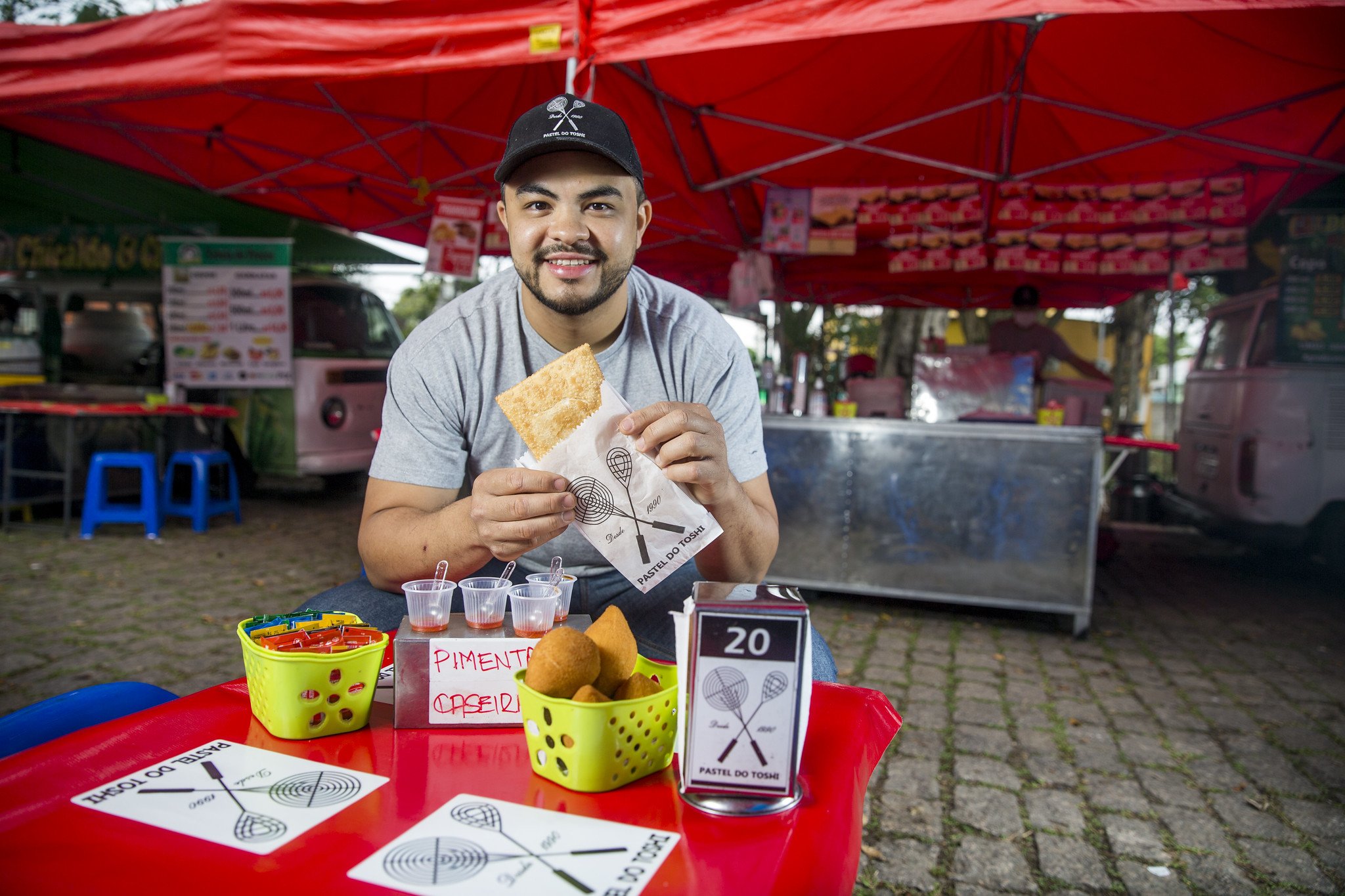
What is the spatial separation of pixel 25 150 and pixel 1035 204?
869cm

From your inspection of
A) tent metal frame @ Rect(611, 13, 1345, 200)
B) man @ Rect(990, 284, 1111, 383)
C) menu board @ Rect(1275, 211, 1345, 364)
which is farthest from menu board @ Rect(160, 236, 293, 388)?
menu board @ Rect(1275, 211, 1345, 364)

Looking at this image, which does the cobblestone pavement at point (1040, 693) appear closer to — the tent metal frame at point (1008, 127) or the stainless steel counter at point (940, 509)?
the stainless steel counter at point (940, 509)

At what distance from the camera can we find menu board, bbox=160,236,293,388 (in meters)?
7.38

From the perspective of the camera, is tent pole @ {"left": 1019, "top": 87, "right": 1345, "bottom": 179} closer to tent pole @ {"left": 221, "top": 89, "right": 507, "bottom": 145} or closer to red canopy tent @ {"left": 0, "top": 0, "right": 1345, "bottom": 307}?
red canopy tent @ {"left": 0, "top": 0, "right": 1345, "bottom": 307}

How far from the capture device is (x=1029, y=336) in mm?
8227

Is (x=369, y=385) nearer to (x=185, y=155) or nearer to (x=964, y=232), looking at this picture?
(x=185, y=155)

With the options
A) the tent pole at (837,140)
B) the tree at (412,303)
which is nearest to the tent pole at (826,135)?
the tent pole at (837,140)

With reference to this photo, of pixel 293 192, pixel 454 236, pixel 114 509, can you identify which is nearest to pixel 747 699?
pixel 454 236

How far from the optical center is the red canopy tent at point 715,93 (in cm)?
300

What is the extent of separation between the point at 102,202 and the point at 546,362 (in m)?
8.29

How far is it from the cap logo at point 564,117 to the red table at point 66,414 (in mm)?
5729

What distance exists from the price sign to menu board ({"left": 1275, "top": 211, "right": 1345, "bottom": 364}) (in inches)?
262

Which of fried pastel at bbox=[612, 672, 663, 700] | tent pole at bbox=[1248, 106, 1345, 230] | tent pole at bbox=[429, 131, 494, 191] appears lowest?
fried pastel at bbox=[612, 672, 663, 700]

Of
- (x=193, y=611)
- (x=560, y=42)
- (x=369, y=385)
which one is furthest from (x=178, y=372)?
(x=560, y=42)
